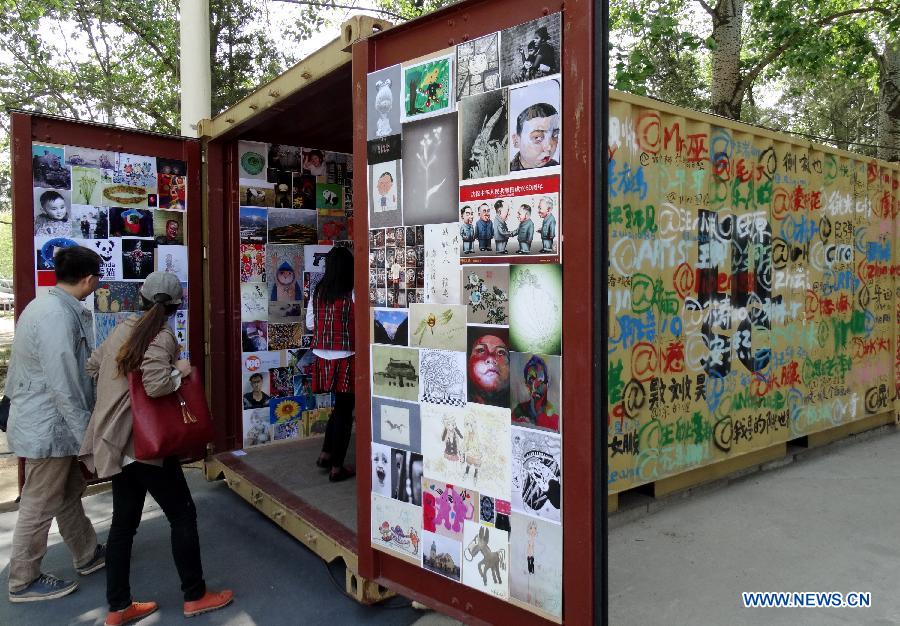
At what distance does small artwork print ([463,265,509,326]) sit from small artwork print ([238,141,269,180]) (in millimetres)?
3343

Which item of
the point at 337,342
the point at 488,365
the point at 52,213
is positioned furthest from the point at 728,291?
the point at 52,213

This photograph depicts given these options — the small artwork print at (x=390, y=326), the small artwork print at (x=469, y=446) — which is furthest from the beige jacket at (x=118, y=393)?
the small artwork print at (x=469, y=446)

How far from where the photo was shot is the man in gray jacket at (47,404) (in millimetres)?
3277

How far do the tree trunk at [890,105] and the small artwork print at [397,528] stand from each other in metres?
10.9

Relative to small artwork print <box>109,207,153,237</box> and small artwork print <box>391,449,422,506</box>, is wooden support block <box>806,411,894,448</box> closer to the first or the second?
small artwork print <box>391,449,422,506</box>

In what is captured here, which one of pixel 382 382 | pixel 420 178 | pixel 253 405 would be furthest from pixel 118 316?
pixel 420 178

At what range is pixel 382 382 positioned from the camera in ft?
9.82

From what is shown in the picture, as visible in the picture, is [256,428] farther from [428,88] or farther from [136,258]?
[428,88]

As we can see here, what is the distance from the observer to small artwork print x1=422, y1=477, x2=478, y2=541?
2.65 meters

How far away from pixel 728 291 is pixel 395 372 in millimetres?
3165

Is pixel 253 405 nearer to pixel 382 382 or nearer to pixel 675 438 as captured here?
pixel 382 382

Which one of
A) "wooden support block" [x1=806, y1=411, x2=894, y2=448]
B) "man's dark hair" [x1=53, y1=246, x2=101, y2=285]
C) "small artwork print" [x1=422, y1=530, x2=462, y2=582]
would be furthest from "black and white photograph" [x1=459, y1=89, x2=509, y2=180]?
"wooden support block" [x1=806, y1=411, x2=894, y2=448]

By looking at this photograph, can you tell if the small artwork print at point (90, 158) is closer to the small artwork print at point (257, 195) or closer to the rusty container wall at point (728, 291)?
the small artwork print at point (257, 195)

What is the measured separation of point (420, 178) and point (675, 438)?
2.93 meters
